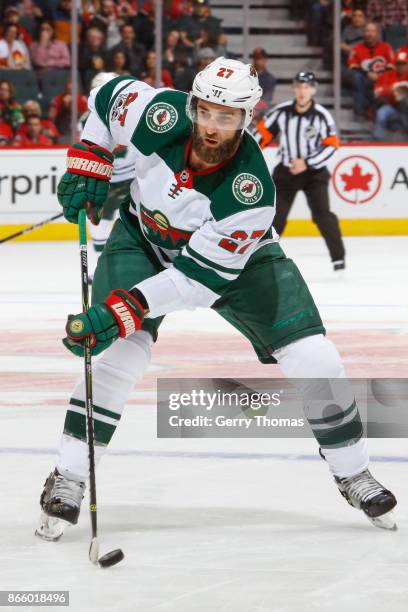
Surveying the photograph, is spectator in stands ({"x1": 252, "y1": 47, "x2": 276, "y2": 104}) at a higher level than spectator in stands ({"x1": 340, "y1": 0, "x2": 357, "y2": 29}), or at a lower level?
lower

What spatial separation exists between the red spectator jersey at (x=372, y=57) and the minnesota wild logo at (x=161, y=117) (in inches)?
333

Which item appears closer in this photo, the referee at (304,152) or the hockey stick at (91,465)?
the hockey stick at (91,465)

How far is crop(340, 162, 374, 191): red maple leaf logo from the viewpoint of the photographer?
10719 mm

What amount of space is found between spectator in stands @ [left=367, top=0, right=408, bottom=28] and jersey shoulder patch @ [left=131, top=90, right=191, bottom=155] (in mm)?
9158

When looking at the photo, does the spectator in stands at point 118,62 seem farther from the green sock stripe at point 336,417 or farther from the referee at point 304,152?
the green sock stripe at point 336,417

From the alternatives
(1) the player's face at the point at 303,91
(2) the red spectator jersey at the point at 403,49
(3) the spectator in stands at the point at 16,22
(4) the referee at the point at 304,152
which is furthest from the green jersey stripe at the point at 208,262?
(2) the red spectator jersey at the point at 403,49

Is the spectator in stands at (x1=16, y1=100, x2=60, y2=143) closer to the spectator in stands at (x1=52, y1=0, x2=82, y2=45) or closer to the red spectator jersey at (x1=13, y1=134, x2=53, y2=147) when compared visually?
the red spectator jersey at (x1=13, y1=134, x2=53, y2=147)

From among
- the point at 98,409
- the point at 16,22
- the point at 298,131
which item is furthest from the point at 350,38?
the point at 98,409

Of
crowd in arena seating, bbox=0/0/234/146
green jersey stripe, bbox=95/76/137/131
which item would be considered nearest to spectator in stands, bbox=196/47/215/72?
crowd in arena seating, bbox=0/0/234/146

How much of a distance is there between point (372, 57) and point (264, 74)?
3.40 feet

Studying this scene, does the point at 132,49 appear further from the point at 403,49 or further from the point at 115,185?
the point at 115,185

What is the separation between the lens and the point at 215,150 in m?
3.15

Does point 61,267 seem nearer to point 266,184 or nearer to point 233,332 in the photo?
point 233,332

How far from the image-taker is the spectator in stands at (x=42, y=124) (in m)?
10.3
